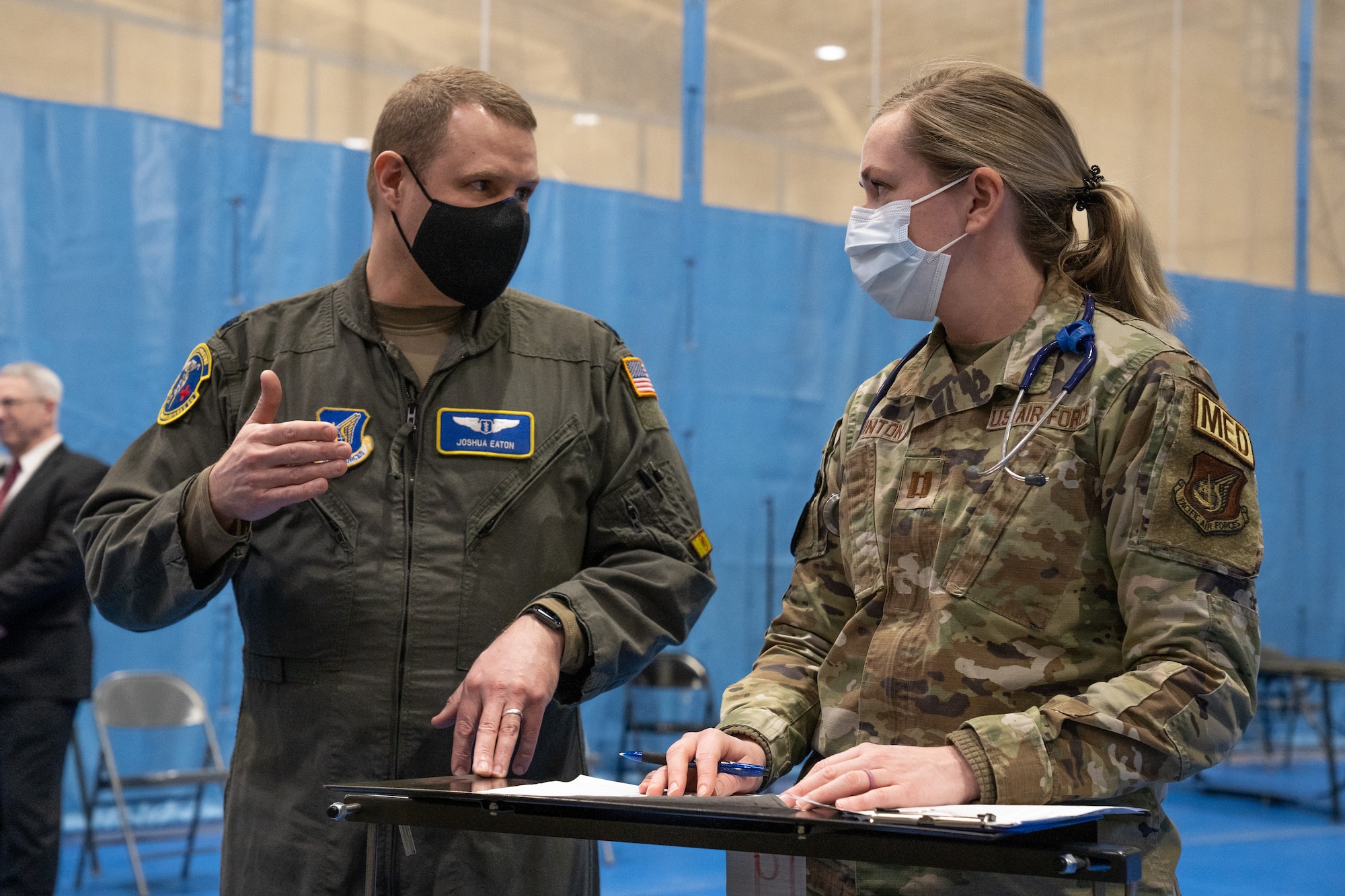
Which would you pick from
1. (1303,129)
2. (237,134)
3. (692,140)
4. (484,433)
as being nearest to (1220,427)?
(484,433)

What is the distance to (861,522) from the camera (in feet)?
4.91

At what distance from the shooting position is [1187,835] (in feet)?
18.7

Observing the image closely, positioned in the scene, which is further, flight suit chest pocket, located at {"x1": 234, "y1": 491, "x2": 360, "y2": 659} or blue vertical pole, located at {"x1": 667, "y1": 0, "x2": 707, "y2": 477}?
blue vertical pole, located at {"x1": 667, "y1": 0, "x2": 707, "y2": 477}

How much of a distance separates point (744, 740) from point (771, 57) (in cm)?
524

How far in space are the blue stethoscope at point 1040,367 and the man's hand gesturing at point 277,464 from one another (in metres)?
0.72

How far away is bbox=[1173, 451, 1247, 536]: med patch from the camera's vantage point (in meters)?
1.23

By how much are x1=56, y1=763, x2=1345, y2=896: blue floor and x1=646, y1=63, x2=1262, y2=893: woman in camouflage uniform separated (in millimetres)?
2889

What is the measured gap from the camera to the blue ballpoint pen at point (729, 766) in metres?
1.39

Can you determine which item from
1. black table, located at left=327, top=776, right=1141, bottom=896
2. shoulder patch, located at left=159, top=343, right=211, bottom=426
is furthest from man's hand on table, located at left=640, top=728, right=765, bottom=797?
shoulder patch, located at left=159, top=343, right=211, bottom=426

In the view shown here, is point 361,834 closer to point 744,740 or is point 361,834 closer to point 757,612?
point 744,740

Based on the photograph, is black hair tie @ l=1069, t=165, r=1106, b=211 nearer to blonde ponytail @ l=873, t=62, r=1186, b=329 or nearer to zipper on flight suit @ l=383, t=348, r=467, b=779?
blonde ponytail @ l=873, t=62, r=1186, b=329

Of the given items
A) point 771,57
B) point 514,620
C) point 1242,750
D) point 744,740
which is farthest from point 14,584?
point 1242,750

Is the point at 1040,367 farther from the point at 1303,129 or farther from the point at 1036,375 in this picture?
the point at 1303,129

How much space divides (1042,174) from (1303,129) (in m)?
7.24
